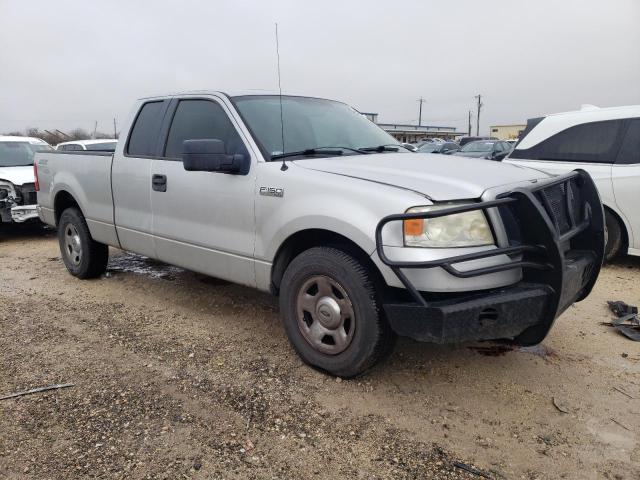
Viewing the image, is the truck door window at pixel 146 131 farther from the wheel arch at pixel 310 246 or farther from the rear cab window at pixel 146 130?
the wheel arch at pixel 310 246

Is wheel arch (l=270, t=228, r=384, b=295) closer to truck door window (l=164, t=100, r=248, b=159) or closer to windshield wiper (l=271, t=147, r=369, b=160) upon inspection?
windshield wiper (l=271, t=147, r=369, b=160)

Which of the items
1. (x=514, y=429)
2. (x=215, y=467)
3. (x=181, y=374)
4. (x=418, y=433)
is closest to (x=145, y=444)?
(x=215, y=467)

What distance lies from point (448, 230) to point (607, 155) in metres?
4.10

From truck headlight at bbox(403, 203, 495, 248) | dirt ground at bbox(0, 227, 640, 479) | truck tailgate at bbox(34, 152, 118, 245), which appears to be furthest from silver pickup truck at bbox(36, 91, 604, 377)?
dirt ground at bbox(0, 227, 640, 479)

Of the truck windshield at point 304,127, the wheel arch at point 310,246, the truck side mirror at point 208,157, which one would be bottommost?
the wheel arch at point 310,246

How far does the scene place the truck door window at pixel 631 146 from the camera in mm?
5707

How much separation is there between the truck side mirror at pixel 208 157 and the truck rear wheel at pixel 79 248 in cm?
262

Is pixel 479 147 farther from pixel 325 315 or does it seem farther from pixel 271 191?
pixel 325 315

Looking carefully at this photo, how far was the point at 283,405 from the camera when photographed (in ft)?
10.1

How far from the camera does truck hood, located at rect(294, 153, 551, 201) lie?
9.43 feet

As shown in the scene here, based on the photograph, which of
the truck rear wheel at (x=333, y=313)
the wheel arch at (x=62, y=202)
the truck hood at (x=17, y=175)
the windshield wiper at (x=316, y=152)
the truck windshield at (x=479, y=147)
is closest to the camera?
the truck rear wheel at (x=333, y=313)

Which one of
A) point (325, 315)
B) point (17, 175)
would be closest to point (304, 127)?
point (325, 315)

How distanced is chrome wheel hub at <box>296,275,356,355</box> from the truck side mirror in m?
1.00

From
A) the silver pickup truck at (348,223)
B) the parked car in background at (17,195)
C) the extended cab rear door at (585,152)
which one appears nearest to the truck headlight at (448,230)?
the silver pickup truck at (348,223)
